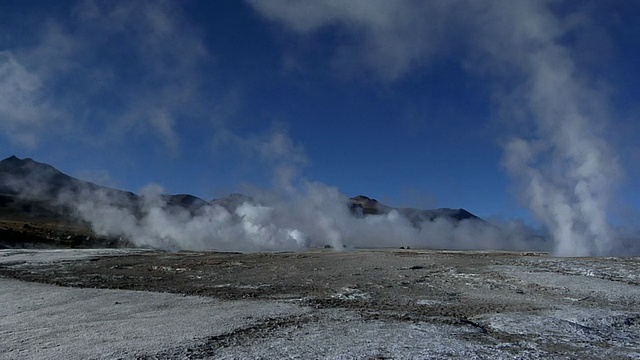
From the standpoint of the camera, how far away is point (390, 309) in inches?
691

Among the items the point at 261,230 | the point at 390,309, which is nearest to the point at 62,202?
the point at 261,230

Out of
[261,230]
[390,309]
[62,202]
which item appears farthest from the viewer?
[62,202]

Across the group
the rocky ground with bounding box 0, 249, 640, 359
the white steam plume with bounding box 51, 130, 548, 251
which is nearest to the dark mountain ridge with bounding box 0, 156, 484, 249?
the white steam plume with bounding box 51, 130, 548, 251

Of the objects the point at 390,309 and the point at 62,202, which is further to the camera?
the point at 62,202

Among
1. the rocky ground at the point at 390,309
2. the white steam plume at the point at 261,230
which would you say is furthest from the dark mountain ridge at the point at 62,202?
the rocky ground at the point at 390,309

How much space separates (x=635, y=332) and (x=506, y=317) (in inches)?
135

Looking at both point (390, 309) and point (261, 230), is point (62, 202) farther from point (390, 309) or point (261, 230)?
point (390, 309)

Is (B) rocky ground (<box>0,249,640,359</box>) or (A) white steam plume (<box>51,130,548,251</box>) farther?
(A) white steam plume (<box>51,130,548,251</box>)

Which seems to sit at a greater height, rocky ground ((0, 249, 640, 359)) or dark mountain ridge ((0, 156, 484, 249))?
dark mountain ridge ((0, 156, 484, 249))

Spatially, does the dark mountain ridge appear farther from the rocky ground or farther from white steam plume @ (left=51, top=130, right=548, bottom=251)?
the rocky ground

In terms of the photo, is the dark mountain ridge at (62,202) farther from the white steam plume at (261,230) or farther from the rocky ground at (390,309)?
the rocky ground at (390,309)

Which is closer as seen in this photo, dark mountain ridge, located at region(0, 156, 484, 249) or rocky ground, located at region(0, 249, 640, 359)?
rocky ground, located at region(0, 249, 640, 359)

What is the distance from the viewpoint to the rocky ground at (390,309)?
12000 millimetres

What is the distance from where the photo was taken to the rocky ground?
12000 mm
